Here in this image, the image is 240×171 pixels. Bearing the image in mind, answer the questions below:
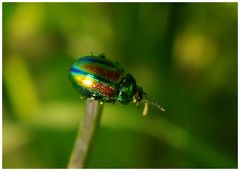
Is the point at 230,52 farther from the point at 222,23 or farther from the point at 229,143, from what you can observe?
the point at 229,143

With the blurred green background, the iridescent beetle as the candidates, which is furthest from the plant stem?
the blurred green background

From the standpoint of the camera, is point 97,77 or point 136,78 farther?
point 136,78

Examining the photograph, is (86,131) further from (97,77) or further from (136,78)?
(136,78)

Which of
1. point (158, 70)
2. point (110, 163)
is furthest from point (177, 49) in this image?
point (110, 163)

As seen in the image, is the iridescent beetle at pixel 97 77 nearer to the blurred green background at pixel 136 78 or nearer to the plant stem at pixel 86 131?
the plant stem at pixel 86 131

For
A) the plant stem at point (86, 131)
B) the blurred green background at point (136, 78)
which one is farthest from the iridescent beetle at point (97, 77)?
the blurred green background at point (136, 78)

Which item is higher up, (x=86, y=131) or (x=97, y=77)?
(x=97, y=77)

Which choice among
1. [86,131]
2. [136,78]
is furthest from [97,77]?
[136,78]
